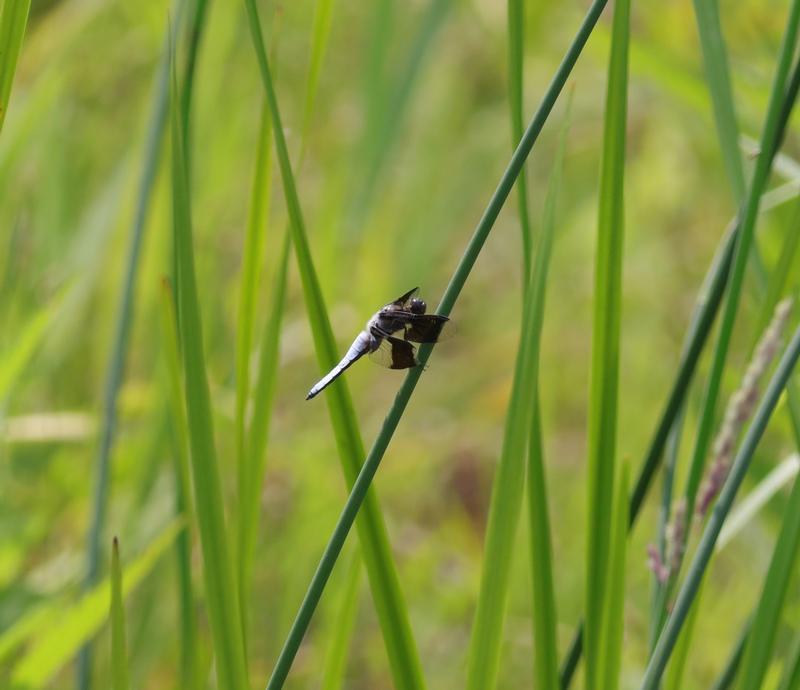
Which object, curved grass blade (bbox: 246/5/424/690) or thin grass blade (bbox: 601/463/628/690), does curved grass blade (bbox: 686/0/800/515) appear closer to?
thin grass blade (bbox: 601/463/628/690)

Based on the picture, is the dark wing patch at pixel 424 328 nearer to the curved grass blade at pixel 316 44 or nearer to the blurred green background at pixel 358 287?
the curved grass blade at pixel 316 44

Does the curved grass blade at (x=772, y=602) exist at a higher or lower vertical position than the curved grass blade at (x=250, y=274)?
lower

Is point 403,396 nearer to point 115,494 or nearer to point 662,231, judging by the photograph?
point 115,494

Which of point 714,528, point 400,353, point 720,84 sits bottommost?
point 714,528

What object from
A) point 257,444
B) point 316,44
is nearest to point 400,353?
point 257,444

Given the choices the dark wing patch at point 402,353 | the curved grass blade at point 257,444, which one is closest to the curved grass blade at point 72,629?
the curved grass blade at point 257,444

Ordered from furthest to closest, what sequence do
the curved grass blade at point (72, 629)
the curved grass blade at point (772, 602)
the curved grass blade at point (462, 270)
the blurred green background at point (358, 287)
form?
the blurred green background at point (358, 287), the curved grass blade at point (72, 629), the curved grass blade at point (772, 602), the curved grass blade at point (462, 270)

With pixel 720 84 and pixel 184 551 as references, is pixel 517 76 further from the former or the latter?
pixel 184 551
